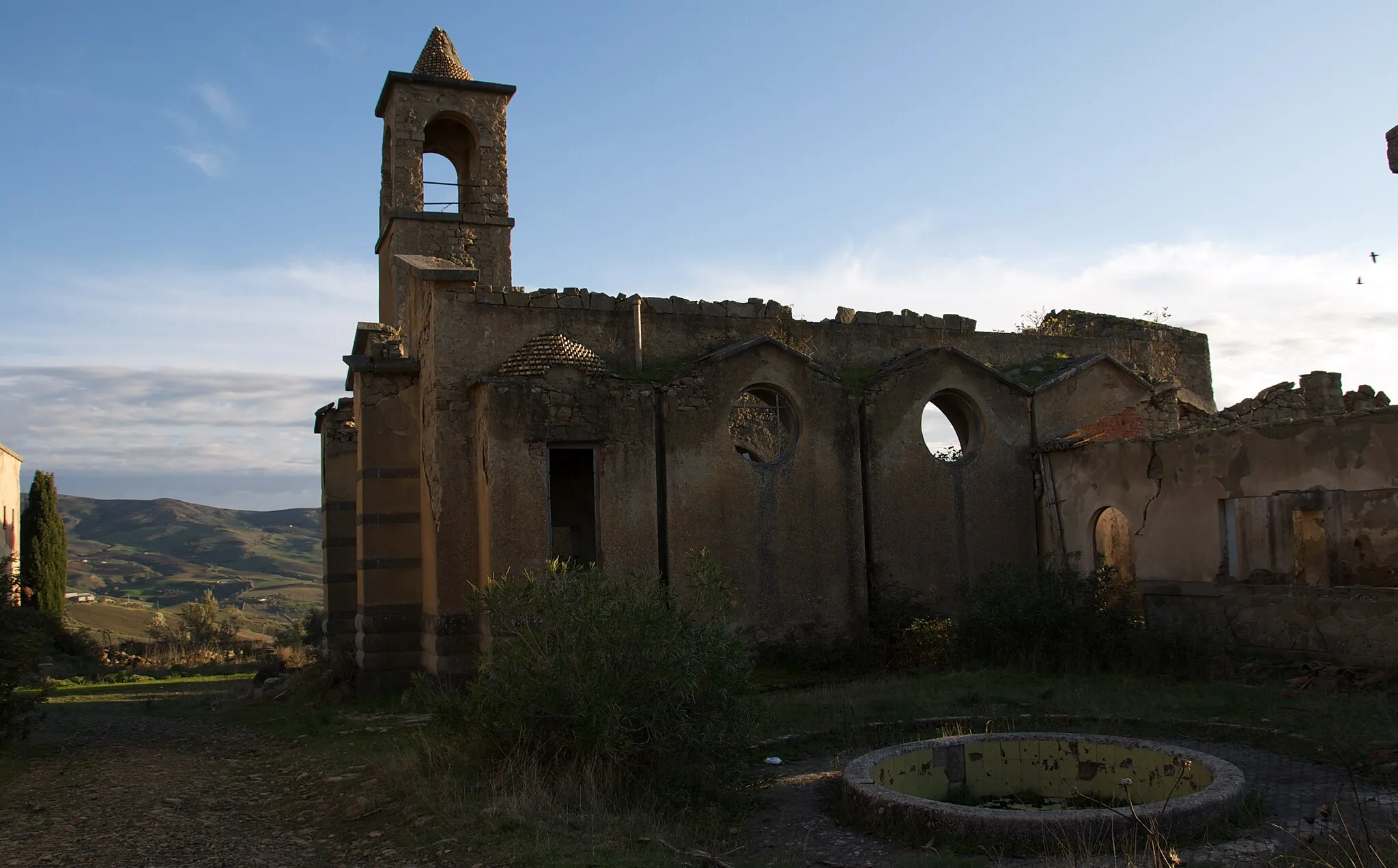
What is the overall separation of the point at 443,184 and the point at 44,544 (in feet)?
60.9

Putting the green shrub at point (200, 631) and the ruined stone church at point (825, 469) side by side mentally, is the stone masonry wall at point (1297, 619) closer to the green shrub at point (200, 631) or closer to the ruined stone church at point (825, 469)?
the ruined stone church at point (825, 469)

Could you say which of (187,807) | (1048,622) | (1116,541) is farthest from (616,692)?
(1116,541)

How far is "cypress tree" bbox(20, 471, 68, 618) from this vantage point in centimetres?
2962

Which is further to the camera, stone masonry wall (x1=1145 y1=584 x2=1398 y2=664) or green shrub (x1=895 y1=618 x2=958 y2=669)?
green shrub (x1=895 y1=618 x2=958 y2=669)

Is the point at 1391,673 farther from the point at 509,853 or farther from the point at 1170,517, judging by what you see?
the point at 509,853

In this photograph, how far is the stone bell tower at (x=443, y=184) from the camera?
19969 millimetres

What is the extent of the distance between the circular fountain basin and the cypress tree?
28.0 metres

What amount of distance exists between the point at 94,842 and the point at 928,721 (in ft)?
23.8

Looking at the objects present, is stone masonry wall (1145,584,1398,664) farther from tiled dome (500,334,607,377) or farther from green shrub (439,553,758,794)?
tiled dome (500,334,607,377)

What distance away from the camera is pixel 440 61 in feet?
68.1

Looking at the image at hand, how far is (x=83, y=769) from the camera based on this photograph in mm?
11211

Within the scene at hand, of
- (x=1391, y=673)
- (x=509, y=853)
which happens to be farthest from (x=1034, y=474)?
(x=509, y=853)

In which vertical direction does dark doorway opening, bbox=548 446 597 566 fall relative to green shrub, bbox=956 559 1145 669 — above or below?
above

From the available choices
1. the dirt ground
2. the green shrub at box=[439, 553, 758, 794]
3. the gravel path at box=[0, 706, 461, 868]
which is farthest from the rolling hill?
the green shrub at box=[439, 553, 758, 794]
